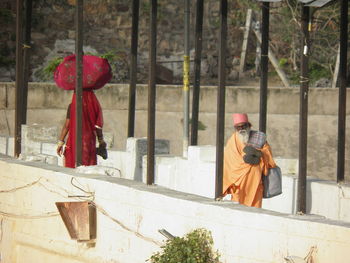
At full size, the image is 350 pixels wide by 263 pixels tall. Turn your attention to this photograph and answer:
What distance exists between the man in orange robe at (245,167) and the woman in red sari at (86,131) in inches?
101

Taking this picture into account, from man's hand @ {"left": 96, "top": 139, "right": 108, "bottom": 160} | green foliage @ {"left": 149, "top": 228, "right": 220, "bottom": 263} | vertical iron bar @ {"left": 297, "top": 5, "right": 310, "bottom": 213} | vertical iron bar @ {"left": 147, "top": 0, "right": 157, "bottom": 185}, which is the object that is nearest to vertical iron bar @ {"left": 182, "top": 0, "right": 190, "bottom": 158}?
man's hand @ {"left": 96, "top": 139, "right": 108, "bottom": 160}

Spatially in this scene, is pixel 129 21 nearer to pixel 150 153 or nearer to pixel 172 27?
pixel 172 27

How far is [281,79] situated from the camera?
25859 mm

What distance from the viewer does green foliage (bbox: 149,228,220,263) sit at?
36.2 feet

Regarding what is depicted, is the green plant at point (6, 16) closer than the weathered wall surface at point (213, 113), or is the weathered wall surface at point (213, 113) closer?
the weathered wall surface at point (213, 113)

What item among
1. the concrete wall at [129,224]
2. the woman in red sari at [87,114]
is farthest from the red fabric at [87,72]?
the concrete wall at [129,224]

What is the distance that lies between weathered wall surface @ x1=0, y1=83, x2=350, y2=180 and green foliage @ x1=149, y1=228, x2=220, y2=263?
11.1m

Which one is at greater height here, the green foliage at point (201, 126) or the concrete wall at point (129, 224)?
the green foliage at point (201, 126)

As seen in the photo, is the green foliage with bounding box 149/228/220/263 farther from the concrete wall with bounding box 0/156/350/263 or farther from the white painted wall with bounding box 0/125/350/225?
the white painted wall with bounding box 0/125/350/225

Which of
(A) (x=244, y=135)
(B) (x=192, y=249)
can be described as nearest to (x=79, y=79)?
(A) (x=244, y=135)

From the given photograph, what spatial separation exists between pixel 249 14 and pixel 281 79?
4.60 feet

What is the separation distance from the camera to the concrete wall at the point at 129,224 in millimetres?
10328

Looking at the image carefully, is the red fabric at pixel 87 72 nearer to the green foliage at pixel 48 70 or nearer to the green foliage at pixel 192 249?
the green foliage at pixel 192 249

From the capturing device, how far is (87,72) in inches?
612
